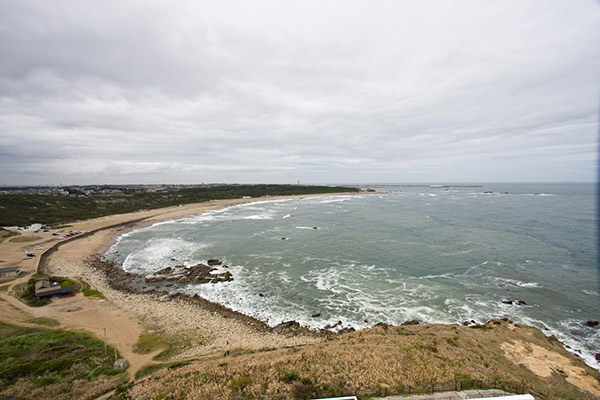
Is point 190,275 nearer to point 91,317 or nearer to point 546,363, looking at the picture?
point 91,317

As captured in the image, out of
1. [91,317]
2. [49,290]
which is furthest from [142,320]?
[49,290]

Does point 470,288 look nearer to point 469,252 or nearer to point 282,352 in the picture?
point 469,252

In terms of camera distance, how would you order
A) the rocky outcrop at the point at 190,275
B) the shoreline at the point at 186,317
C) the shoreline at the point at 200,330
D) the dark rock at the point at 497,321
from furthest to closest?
1. the rocky outcrop at the point at 190,275
2. the dark rock at the point at 497,321
3. the shoreline at the point at 186,317
4. the shoreline at the point at 200,330

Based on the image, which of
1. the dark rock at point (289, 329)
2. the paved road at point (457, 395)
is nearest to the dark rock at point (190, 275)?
the dark rock at point (289, 329)

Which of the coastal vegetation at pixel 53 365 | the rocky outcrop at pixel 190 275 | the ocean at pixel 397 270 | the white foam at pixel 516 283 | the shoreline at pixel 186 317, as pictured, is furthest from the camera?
the rocky outcrop at pixel 190 275

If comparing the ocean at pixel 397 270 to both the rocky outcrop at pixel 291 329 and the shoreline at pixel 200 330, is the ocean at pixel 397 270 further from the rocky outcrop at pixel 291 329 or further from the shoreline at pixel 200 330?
the shoreline at pixel 200 330

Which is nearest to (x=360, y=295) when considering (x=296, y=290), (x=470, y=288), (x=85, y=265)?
(x=296, y=290)
